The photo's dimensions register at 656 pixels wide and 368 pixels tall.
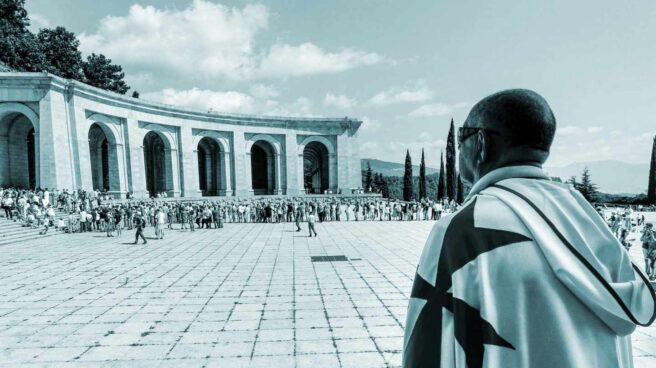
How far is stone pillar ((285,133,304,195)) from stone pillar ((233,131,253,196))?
170 inches

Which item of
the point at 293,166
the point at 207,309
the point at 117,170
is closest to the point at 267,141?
the point at 293,166

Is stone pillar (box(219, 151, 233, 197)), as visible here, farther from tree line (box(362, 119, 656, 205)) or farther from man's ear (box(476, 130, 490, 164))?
man's ear (box(476, 130, 490, 164))

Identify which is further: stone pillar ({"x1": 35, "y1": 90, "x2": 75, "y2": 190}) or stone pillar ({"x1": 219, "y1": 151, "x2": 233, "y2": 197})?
stone pillar ({"x1": 219, "y1": 151, "x2": 233, "y2": 197})

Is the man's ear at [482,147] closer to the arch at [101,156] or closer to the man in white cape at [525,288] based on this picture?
the man in white cape at [525,288]

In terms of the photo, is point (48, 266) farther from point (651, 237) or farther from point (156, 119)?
point (156, 119)

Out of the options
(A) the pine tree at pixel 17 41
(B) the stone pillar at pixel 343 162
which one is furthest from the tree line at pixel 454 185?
(A) the pine tree at pixel 17 41

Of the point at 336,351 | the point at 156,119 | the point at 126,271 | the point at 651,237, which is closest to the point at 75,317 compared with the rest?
the point at 126,271

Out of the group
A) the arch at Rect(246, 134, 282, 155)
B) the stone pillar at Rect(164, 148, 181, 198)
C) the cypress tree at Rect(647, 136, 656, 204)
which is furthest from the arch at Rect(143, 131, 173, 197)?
the cypress tree at Rect(647, 136, 656, 204)

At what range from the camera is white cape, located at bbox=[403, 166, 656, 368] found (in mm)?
1172

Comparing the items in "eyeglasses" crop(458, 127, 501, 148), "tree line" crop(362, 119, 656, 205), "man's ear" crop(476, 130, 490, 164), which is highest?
"eyeglasses" crop(458, 127, 501, 148)

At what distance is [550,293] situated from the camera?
1.17m

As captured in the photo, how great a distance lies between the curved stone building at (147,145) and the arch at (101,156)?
0.28 feet

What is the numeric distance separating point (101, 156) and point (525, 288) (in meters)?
42.9

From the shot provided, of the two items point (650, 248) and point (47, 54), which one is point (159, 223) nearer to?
point (650, 248)
